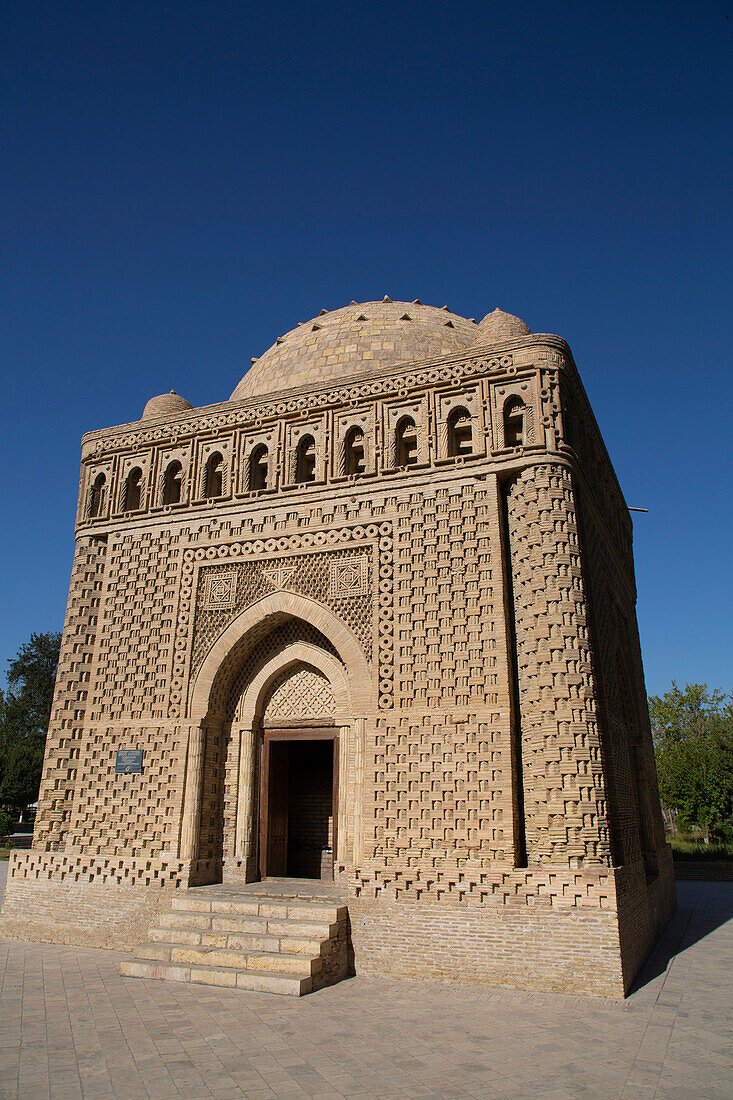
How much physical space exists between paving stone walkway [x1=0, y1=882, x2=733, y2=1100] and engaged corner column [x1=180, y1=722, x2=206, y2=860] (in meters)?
1.70

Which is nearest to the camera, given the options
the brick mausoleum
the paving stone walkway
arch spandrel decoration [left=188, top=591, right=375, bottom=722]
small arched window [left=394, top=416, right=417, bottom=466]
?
the paving stone walkway

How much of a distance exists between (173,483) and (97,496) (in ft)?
4.51

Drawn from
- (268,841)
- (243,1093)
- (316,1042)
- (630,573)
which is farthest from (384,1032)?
(630,573)

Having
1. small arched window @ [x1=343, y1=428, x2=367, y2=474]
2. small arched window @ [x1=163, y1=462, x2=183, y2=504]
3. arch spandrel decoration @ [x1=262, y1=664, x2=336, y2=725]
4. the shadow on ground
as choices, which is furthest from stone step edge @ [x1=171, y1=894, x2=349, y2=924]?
small arched window @ [x1=163, y1=462, x2=183, y2=504]

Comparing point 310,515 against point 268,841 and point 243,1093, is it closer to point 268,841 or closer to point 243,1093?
point 268,841

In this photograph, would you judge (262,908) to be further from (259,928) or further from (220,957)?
(220,957)

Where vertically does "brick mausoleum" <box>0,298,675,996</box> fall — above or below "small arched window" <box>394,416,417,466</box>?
below

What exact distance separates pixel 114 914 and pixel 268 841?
85.6 inches

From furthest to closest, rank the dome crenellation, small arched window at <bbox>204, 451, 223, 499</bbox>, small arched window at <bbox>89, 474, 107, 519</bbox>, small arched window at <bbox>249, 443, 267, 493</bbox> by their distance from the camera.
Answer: the dome crenellation < small arched window at <bbox>89, 474, 107, 519</bbox> < small arched window at <bbox>204, 451, 223, 499</bbox> < small arched window at <bbox>249, 443, 267, 493</bbox>

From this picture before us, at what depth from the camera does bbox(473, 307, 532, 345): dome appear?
11133 millimetres

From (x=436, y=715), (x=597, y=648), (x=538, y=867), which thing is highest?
(x=597, y=648)

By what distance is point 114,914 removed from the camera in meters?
9.87

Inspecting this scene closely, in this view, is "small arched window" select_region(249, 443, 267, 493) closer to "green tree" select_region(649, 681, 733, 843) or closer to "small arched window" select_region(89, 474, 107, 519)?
"small arched window" select_region(89, 474, 107, 519)

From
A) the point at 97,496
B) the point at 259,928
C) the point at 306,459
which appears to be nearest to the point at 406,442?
the point at 306,459
